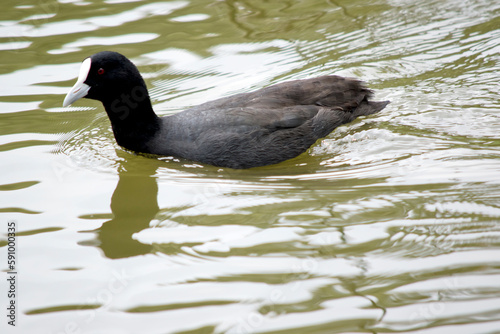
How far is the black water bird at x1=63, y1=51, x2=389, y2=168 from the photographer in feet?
16.9

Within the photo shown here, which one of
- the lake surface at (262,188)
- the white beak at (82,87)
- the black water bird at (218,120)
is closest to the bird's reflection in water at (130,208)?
the lake surface at (262,188)

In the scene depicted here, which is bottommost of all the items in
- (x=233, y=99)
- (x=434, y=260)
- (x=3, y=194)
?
(x=434, y=260)

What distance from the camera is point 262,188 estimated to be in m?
4.72

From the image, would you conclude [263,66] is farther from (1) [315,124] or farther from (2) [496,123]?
(2) [496,123]

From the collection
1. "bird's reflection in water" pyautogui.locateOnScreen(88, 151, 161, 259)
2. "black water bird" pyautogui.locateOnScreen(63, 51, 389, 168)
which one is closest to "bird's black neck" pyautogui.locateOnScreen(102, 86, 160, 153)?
"black water bird" pyautogui.locateOnScreen(63, 51, 389, 168)

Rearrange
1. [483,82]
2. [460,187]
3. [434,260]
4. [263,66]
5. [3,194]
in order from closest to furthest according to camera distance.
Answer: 1. [434,260]
2. [460,187]
3. [3,194]
4. [483,82]
5. [263,66]

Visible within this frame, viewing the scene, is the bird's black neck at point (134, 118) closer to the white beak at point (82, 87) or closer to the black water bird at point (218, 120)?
the black water bird at point (218, 120)

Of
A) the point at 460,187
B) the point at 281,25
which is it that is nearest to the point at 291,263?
the point at 460,187

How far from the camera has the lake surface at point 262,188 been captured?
3355 millimetres

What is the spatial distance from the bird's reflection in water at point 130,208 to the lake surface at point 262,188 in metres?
0.02

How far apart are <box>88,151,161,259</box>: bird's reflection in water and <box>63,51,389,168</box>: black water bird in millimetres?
177

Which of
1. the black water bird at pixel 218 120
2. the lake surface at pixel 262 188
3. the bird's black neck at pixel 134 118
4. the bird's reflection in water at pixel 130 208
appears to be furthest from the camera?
the bird's black neck at pixel 134 118

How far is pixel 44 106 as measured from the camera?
21.5ft

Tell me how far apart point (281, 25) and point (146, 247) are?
4.78 m
